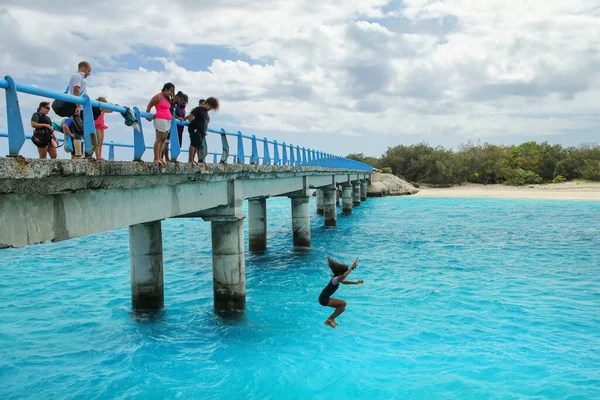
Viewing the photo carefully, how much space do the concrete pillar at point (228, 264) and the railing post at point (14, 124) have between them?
27.6 feet

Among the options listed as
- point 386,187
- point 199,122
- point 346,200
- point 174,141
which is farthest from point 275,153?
point 386,187

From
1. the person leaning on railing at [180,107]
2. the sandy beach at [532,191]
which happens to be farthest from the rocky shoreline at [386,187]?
the person leaning on railing at [180,107]

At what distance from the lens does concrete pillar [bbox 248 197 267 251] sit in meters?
26.4

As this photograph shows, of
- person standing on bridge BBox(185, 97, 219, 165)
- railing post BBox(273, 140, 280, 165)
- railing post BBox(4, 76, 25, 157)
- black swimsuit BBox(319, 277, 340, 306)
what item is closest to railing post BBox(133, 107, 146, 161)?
person standing on bridge BBox(185, 97, 219, 165)

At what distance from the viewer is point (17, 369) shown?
11500mm

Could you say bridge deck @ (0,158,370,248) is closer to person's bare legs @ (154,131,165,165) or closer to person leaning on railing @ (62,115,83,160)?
person's bare legs @ (154,131,165,165)

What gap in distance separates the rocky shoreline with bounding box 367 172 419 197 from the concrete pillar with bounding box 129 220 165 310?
62.4 metres

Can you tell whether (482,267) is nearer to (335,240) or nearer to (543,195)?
(335,240)

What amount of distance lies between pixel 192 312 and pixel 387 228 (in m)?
23.8

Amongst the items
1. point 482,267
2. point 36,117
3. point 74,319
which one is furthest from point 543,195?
point 36,117

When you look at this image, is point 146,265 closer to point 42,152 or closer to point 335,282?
point 42,152

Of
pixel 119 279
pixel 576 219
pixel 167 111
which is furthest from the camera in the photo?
pixel 576 219

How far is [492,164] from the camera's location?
89.6 meters

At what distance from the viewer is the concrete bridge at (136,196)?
6586mm
